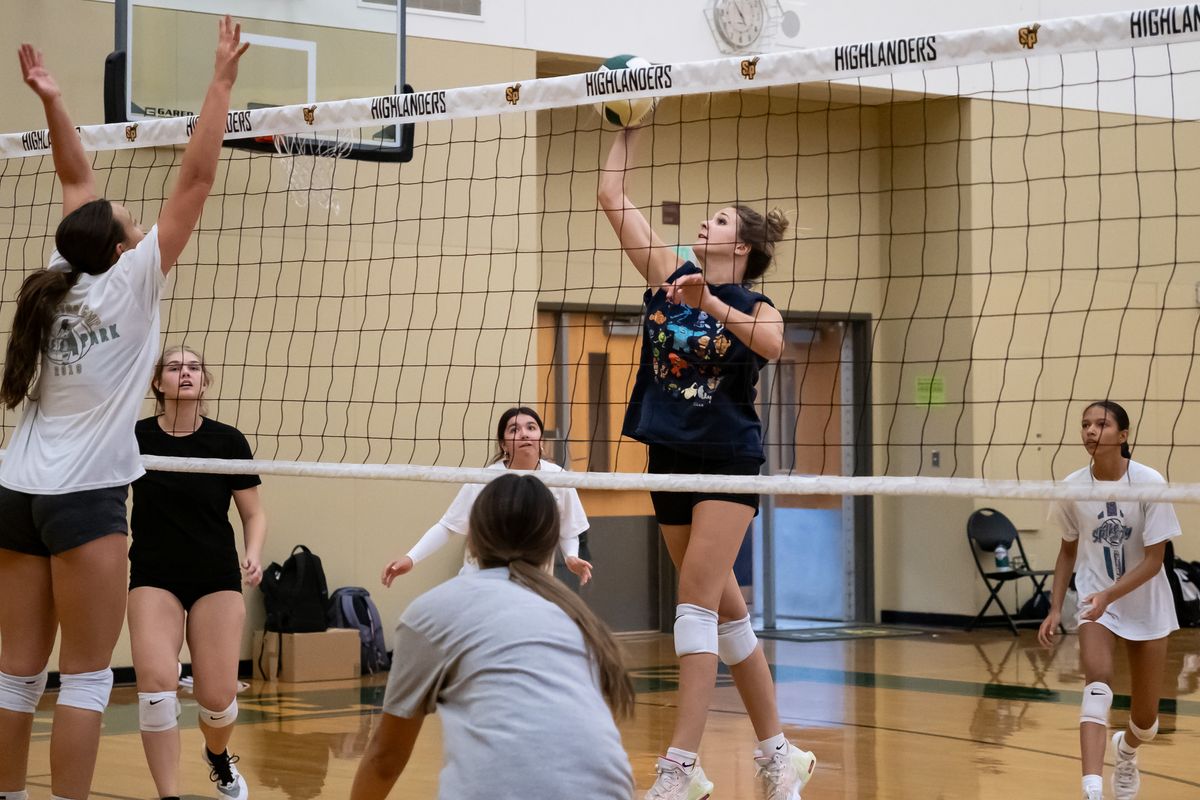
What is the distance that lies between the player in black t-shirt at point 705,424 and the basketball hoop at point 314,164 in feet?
9.47

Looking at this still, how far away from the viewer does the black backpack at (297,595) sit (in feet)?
30.4

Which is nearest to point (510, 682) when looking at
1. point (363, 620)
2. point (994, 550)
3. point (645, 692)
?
point (645, 692)

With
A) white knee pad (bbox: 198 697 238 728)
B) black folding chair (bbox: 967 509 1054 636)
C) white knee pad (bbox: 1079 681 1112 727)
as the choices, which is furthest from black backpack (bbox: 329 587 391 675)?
white knee pad (bbox: 1079 681 1112 727)

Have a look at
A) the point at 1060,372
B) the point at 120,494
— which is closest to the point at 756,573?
the point at 1060,372

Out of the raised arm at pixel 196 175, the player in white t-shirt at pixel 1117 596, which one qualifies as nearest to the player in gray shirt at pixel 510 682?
the raised arm at pixel 196 175

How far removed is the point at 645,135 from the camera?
37.2 ft

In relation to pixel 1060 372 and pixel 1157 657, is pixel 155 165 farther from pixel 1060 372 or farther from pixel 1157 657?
pixel 1060 372

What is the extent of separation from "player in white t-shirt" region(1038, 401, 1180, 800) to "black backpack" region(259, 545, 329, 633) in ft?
16.5

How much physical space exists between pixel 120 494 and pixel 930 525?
9.73 metres

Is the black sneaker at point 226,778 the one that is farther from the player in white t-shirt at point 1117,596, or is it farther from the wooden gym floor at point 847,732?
the player in white t-shirt at point 1117,596

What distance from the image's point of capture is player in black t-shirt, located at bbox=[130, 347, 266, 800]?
15.6ft

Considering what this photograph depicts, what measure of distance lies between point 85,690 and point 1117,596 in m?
3.35

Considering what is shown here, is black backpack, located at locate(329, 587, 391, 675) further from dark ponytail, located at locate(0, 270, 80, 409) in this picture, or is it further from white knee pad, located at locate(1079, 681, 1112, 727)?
dark ponytail, located at locate(0, 270, 80, 409)

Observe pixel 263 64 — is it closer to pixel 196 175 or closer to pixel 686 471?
pixel 686 471
